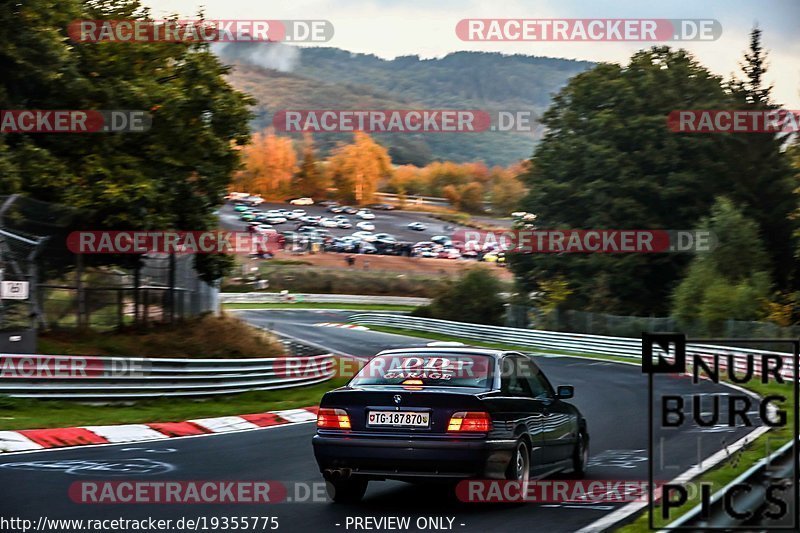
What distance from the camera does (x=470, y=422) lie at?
9102 mm

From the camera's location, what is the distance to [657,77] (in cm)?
6159

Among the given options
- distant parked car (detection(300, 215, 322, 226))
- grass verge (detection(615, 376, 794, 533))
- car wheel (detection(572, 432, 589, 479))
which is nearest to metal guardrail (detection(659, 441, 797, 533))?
grass verge (detection(615, 376, 794, 533))

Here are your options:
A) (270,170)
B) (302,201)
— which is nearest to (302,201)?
(302,201)

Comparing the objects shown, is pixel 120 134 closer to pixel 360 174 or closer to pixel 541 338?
pixel 541 338

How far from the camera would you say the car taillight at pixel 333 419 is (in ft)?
30.9

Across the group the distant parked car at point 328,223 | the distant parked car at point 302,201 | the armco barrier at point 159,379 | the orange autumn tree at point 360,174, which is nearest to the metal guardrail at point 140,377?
the armco barrier at point 159,379

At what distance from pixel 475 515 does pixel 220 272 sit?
1907 cm

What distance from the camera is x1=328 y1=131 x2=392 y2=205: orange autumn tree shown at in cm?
12825

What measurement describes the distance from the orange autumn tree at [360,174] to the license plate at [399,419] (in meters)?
117


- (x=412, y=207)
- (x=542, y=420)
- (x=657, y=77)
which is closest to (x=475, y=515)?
(x=542, y=420)

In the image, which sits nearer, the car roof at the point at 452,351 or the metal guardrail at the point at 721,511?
the metal guardrail at the point at 721,511

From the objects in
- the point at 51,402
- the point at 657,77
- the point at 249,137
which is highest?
the point at 657,77

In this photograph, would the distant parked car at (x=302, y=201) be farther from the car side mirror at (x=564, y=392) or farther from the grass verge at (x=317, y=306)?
the car side mirror at (x=564, y=392)

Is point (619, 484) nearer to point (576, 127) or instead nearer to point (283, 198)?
point (576, 127)
